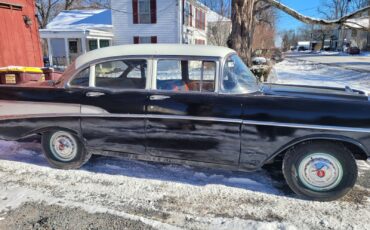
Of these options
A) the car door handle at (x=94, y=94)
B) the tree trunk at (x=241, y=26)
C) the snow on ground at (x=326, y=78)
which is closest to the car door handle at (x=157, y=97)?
the car door handle at (x=94, y=94)

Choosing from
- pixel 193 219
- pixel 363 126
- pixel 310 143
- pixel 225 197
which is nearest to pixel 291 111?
pixel 310 143

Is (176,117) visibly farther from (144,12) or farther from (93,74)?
(144,12)

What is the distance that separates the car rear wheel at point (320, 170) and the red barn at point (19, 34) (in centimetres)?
848

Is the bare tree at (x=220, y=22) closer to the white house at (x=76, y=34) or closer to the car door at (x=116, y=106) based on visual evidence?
the white house at (x=76, y=34)

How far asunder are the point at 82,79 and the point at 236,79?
203cm

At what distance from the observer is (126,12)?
2202cm

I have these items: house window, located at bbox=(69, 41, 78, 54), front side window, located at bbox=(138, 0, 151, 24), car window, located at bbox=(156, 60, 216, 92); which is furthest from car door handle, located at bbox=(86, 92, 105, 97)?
house window, located at bbox=(69, 41, 78, 54)

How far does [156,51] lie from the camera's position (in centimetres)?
390

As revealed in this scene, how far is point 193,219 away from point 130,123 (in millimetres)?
1439

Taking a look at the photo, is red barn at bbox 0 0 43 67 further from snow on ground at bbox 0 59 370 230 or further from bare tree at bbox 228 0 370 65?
bare tree at bbox 228 0 370 65

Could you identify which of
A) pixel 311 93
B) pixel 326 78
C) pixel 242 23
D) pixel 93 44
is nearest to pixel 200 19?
pixel 93 44

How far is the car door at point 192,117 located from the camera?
3551 mm

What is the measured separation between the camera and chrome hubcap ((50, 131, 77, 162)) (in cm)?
425

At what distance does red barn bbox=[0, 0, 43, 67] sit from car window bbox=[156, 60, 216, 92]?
6872 mm
